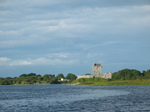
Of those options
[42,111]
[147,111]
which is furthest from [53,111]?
[147,111]

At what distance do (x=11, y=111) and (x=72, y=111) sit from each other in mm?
10789

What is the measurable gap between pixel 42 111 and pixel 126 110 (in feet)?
45.4

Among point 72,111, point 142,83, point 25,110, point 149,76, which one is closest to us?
point 72,111

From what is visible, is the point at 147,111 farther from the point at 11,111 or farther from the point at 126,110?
the point at 11,111

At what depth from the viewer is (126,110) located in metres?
45.4

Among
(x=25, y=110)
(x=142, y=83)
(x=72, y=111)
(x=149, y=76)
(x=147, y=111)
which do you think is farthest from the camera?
(x=149, y=76)

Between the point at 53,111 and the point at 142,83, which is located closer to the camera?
the point at 53,111

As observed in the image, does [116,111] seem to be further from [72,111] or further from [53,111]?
[53,111]

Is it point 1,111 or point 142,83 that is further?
point 142,83

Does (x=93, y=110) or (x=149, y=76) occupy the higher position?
(x=149, y=76)

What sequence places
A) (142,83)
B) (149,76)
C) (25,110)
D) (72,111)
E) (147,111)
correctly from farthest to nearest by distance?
1. (149,76)
2. (142,83)
3. (25,110)
4. (72,111)
5. (147,111)

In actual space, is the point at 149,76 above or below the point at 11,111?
above

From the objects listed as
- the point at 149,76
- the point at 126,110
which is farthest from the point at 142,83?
the point at 126,110

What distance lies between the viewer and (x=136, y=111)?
4400 cm
